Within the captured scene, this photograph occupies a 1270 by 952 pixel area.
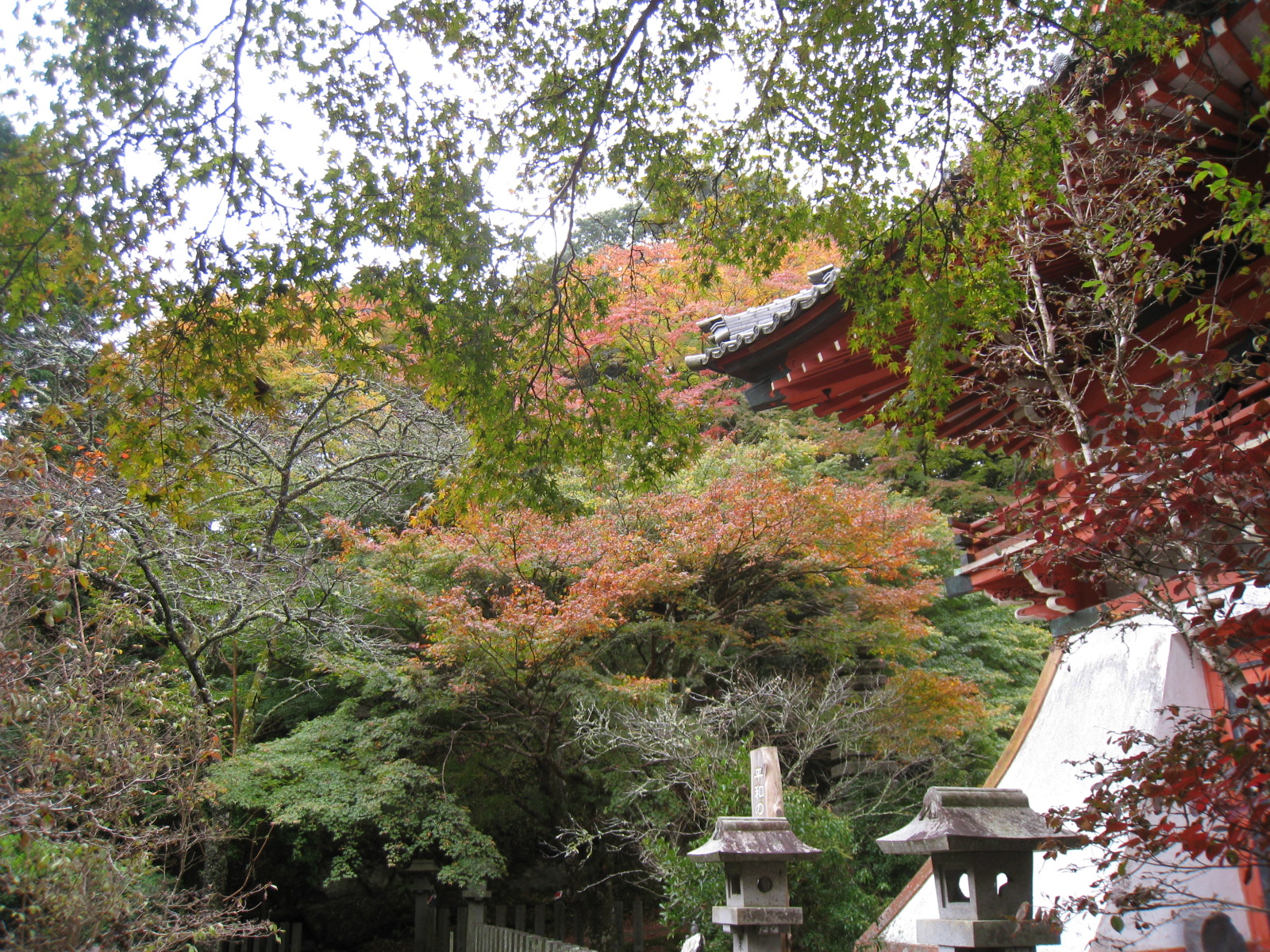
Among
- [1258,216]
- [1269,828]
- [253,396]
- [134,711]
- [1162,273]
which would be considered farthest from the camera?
[134,711]

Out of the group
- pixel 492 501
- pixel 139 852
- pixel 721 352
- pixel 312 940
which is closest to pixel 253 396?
pixel 492 501

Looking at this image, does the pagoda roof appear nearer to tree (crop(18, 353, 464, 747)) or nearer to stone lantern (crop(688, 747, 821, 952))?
stone lantern (crop(688, 747, 821, 952))

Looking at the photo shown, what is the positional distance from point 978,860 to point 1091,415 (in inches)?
98.3

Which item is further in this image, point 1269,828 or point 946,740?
point 946,740

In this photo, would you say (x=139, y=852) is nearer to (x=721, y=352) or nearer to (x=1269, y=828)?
(x=721, y=352)

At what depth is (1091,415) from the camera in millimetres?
4285

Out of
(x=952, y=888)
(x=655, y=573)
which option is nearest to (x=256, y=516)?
(x=655, y=573)

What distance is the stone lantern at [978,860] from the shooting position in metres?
2.63

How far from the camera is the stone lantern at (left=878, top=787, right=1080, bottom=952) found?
104 inches

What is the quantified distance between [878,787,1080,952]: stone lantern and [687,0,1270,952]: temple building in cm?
34

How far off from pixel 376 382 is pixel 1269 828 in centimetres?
935

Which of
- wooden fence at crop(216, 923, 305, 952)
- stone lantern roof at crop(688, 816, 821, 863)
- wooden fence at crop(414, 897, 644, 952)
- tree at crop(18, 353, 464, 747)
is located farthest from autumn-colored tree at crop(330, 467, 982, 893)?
stone lantern roof at crop(688, 816, 821, 863)

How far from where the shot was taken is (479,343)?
3.74m

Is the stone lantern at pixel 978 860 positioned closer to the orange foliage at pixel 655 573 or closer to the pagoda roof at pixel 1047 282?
the pagoda roof at pixel 1047 282
